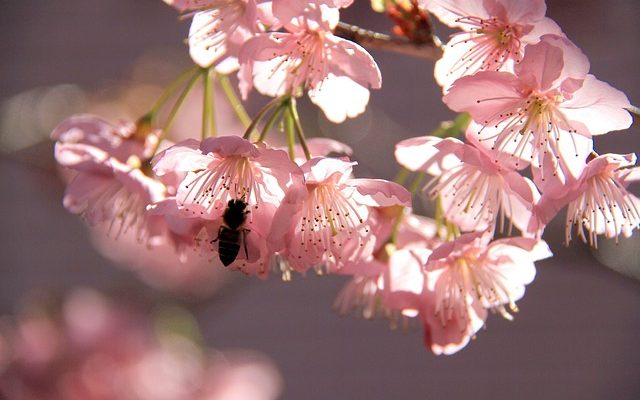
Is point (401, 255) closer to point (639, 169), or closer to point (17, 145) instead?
point (639, 169)

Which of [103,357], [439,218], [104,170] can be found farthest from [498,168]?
[103,357]

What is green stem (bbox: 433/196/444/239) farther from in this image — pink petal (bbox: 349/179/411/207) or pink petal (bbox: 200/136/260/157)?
pink petal (bbox: 200/136/260/157)

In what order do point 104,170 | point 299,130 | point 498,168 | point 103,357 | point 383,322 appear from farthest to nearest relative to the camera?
point 383,322 < point 103,357 < point 104,170 < point 299,130 < point 498,168

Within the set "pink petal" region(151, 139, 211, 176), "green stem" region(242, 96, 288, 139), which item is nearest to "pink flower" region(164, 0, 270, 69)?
"green stem" region(242, 96, 288, 139)

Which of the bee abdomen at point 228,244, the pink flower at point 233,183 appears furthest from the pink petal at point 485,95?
the bee abdomen at point 228,244

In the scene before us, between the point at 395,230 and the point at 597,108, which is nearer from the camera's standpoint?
the point at 597,108

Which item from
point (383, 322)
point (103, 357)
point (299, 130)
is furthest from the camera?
point (383, 322)

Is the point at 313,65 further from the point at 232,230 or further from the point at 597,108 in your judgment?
the point at 597,108
